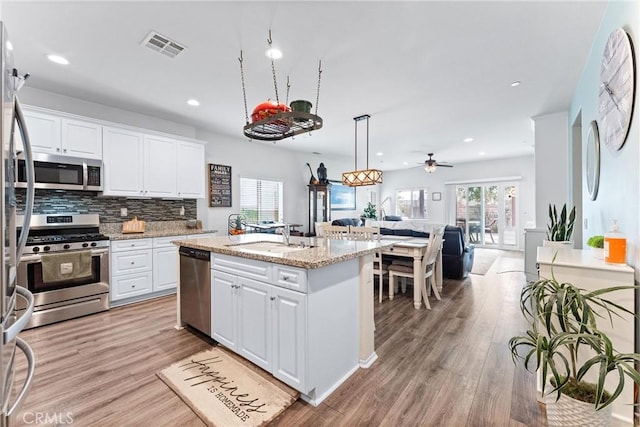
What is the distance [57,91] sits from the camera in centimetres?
345

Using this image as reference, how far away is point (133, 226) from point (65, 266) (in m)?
1.00

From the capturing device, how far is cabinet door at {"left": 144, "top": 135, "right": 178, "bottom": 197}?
406 centimetres

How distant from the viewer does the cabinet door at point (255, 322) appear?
2.04 m

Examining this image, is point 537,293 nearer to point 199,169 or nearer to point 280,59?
point 280,59

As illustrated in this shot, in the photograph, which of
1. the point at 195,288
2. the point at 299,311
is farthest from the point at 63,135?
the point at 299,311

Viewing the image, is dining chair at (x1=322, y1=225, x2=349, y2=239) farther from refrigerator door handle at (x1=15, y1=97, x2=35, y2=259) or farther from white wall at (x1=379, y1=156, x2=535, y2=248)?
white wall at (x1=379, y1=156, x2=535, y2=248)

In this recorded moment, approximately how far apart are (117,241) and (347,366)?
10.7 feet

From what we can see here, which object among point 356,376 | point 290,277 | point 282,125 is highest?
point 282,125

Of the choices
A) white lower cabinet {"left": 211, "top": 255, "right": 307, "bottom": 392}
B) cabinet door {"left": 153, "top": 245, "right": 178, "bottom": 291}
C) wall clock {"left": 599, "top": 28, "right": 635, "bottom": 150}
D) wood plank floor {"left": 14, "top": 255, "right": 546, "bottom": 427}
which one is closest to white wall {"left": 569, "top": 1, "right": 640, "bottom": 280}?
wall clock {"left": 599, "top": 28, "right": 635, "bottom": 150}

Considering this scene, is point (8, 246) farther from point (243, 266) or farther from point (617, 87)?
point (617, 87)

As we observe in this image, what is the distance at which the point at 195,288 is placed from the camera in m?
2.75

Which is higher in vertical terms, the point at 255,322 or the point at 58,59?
the point at 58,59

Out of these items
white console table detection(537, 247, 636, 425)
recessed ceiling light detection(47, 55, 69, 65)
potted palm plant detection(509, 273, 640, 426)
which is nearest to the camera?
potted palm plant detection(509, 273, 640, 426)

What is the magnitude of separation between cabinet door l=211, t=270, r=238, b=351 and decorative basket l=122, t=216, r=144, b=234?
226 centimetres
